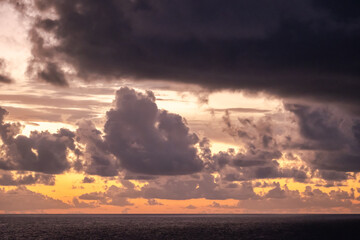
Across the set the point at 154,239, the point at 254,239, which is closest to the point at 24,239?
the point at 154,239

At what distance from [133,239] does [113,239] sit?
6868 mm

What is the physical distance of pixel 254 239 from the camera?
156 meters

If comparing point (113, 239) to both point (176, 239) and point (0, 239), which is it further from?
point (0, 239)

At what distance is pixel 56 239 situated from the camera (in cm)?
16125

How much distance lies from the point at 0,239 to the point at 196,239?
218ft

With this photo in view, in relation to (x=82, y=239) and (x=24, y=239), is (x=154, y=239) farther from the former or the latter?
(x=24, y=239)

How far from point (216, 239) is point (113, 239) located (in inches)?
1366

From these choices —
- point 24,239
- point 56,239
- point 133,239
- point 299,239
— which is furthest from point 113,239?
point 299,239

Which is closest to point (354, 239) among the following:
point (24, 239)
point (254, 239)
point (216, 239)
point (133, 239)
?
point (254, 239)

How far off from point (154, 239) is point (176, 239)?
736 centimetres

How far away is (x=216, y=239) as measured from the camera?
158000mm

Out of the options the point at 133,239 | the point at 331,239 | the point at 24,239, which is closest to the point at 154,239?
the point at 133,239

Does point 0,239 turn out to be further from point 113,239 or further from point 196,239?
point 196,239

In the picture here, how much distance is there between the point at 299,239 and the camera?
520 feet
